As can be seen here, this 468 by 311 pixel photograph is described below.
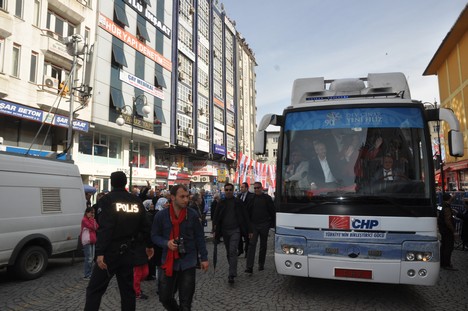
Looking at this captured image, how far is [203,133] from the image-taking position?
3797 centimetres

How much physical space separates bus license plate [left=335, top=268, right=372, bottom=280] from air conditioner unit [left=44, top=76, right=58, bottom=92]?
17.9 metres

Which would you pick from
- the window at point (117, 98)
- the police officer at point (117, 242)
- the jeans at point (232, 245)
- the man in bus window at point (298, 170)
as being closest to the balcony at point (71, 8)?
the window at point (117, 98)

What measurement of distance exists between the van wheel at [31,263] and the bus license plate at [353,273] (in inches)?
234

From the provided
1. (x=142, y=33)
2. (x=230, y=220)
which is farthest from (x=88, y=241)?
(x=142, y=33)

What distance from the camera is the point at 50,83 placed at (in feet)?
61.5

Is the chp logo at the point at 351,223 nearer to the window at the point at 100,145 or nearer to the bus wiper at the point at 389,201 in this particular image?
the bus wiper at the point at 389,201

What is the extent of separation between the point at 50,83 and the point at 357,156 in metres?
17.8

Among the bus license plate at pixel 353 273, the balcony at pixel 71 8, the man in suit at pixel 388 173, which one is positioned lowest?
the bus license plate at pixel 353 273

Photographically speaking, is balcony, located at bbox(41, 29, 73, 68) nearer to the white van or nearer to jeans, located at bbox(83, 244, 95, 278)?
the white van

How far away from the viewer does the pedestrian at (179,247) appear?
3998 millimetres

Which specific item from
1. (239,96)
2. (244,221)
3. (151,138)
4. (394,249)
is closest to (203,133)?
(151,138)

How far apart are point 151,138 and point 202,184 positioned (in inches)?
527

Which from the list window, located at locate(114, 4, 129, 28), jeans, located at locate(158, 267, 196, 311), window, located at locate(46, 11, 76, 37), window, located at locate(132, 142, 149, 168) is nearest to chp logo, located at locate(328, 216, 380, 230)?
jeans, located at locate(158, 267, 196, 311)

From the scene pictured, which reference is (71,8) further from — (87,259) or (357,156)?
(357,156)
